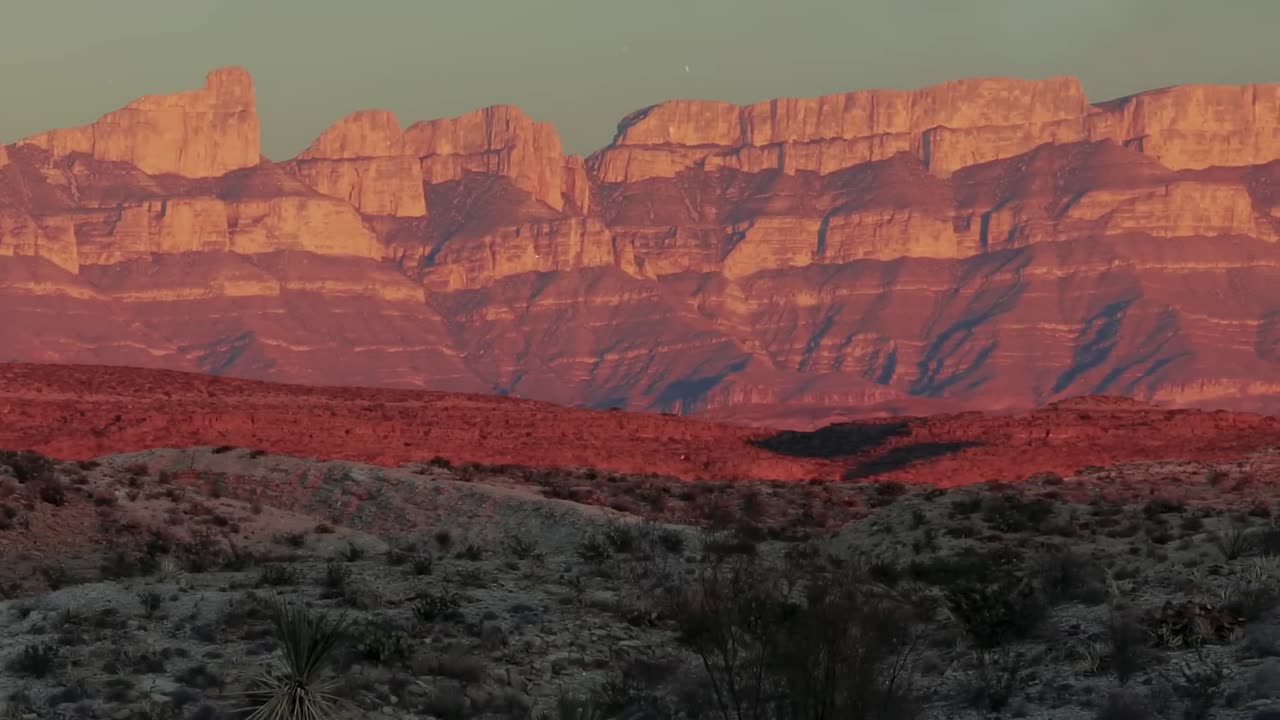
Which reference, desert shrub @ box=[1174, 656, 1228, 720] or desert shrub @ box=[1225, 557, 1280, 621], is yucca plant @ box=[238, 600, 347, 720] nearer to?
desert shrub @ box=[1174, 656, 1228, 720]

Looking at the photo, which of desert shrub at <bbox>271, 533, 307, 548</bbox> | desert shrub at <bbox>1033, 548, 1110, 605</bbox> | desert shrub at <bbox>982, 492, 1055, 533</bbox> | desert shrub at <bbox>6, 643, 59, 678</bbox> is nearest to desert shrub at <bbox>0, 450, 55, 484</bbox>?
desert shrub at <bbox>271, 533, 307, 548</bbox>

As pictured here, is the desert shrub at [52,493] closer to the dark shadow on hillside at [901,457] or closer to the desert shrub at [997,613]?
the desert shrub at [997,613]

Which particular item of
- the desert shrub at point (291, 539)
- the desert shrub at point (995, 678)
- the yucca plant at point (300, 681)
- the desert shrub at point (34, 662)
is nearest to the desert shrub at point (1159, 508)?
the desert shrub at point (995, 678)

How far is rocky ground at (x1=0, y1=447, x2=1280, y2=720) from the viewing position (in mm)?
20438

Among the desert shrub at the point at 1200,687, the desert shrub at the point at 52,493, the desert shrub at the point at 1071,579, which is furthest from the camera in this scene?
the desert shrub at the point at 52,493

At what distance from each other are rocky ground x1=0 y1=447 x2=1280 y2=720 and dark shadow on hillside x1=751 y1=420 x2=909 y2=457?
146 feet

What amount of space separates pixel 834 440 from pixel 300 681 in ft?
235

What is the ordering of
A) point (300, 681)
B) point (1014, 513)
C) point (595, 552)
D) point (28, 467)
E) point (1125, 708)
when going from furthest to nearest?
point (28, 467), point (1014, 513), point (595, 552), point (300, 681), point (1125, 708)

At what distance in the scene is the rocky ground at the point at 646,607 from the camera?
20.4m

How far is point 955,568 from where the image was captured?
29.5m

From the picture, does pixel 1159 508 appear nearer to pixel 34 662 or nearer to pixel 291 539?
pixel 291 539

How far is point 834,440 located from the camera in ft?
295

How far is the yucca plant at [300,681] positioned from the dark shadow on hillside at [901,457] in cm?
5529

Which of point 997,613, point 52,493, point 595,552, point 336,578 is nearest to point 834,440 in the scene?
point 52,493
